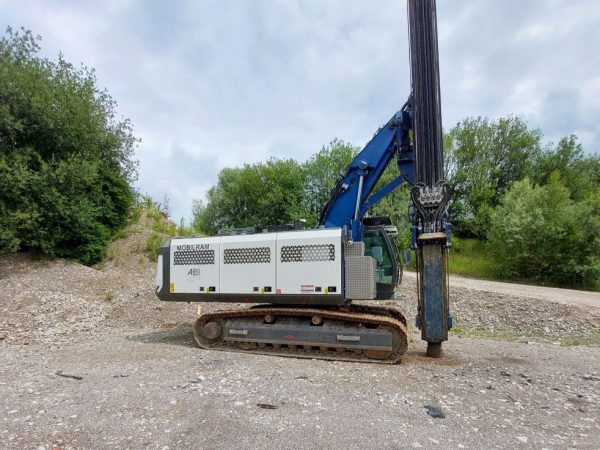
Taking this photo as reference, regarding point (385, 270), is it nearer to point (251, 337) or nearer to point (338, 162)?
point (251, 337)

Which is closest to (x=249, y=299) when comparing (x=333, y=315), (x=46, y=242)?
(x=333, y=315)

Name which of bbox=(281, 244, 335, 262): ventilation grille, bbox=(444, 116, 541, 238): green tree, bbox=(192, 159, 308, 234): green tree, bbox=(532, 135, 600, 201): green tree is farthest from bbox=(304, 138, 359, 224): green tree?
bbox=(281, 244, 335, 262): ventilation grille

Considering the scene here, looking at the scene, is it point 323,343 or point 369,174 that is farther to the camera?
point 369,174

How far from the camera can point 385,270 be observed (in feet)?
26.6

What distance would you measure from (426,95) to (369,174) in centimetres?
185

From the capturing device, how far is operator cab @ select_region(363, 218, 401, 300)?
26.3 ft

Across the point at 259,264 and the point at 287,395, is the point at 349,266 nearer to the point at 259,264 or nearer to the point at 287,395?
the point at 259,264

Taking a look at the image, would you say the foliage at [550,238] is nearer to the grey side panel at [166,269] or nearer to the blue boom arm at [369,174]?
the blue boom arm at [369,174]

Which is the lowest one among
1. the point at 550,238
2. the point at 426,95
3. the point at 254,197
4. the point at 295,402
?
the point at 295,402

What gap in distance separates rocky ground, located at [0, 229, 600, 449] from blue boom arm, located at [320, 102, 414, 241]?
294 centimetres

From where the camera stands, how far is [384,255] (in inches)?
322

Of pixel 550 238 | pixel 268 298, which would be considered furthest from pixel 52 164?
pixel 550 238

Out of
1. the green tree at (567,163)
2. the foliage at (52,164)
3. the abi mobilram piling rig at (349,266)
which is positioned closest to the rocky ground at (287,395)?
the abi mobilram piling rig at (349,266)

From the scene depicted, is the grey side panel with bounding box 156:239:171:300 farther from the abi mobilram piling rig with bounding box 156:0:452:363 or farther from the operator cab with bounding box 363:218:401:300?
the operator cab with bounding box 363:218:401:300
